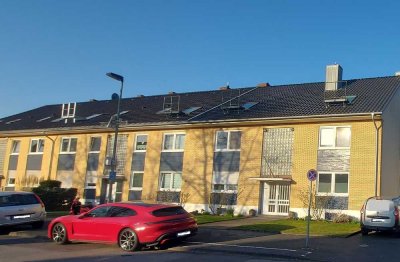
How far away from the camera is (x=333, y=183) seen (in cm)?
2388

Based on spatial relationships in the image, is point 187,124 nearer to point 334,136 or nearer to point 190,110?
point 190,110

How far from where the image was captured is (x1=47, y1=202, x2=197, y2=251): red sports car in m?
13.9

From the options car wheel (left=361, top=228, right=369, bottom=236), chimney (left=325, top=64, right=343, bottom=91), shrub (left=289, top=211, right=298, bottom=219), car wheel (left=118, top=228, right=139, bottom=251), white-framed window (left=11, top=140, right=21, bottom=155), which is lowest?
car wheel (left=118, top=228, right=139, bottom=251)

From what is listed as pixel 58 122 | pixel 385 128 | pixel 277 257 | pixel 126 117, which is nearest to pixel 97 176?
pixel 126 117

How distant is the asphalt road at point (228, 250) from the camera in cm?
1250

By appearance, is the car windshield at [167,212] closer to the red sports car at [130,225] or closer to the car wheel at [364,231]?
the red sports car at [130,225]

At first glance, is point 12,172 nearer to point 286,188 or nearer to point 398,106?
point 286,188

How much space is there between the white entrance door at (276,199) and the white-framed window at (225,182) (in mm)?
1762

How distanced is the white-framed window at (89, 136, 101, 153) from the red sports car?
17.3 m

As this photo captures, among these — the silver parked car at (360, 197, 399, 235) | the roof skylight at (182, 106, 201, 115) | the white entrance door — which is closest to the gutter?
the roof skylight at (182, 106, 201, 115)

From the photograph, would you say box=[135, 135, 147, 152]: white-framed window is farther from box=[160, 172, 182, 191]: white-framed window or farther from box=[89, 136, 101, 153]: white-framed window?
box=[89, 136, 101, 153]: white-framed window

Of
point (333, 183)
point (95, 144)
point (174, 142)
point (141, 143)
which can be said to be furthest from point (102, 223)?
point (95, 144)

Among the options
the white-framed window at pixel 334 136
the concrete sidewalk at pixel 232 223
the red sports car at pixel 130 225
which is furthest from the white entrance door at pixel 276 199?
the red sports car at pixel 130 225

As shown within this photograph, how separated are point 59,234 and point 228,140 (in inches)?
534
